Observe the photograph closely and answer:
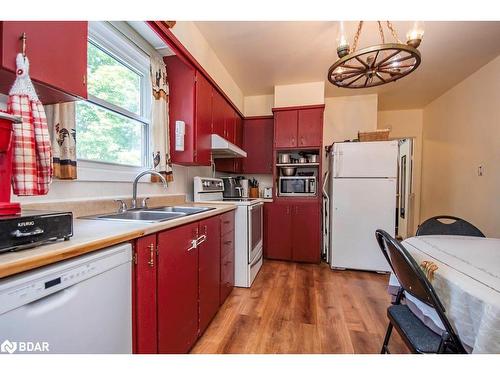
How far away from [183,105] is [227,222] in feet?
3.74

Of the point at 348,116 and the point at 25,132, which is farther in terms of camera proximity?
the point at 348,116

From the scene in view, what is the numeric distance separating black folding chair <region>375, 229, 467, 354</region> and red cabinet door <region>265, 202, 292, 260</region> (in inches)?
80.0

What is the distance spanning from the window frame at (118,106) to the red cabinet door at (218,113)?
72 centimetres

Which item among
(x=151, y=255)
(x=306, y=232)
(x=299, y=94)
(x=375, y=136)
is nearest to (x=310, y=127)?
(x=299, y=94)

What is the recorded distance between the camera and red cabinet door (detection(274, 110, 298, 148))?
3.21 metres

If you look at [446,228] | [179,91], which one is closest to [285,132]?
[179,91]

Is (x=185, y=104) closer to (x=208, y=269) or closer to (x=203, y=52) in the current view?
(x=203, y=52)

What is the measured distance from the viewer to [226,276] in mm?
2055

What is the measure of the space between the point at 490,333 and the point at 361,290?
71.1 inches

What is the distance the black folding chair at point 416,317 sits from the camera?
83cm

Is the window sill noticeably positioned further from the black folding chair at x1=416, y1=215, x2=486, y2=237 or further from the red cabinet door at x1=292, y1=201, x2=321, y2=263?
the black folding chair at x1=416, y1=215, x2=486, y2=237

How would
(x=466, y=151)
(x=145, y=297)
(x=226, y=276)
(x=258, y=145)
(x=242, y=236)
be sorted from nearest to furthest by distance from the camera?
1. (x=145, y=297)
2. (x=226, y=276)
3. (x=242, y=236)
4. (x=466, y=151)
5. (x=258, y=145)

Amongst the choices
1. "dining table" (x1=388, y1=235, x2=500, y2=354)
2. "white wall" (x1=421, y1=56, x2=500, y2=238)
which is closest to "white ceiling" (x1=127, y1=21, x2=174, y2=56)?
"dining table" (x1=388, y1=235, x2=500, y2=354)
